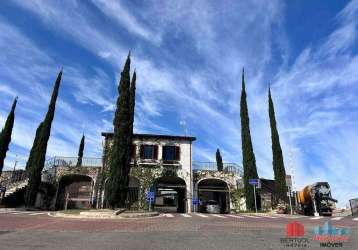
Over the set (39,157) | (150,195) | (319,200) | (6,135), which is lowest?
(319,200)

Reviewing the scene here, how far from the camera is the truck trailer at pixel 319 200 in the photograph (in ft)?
76.2

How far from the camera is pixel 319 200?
23609 mm

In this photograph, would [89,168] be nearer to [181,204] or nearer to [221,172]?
[181,204]

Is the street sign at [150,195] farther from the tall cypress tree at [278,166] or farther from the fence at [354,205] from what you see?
the fence at [354,205]

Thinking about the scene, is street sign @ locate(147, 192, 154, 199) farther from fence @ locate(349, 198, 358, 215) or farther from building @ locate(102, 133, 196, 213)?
fence @ locate(349, 198, 358, 215)

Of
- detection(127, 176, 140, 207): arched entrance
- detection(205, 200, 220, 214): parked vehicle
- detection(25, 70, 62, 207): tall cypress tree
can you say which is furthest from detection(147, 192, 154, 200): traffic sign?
detection(25, 70, 62, 207): tall cypress tree

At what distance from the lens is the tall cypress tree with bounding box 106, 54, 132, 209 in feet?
63.8

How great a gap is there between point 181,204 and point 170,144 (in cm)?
725

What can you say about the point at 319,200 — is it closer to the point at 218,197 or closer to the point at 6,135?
the point at 218,197

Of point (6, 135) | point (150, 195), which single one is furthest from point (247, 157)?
point (6, 135)

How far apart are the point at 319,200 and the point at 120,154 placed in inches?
661

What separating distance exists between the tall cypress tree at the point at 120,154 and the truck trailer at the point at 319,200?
15333mm

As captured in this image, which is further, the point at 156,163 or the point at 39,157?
the point at 156,163

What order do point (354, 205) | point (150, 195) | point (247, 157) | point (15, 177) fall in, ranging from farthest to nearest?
point (15, 177)
point (247, 157)
point (150, 195)
point (354, 205)
